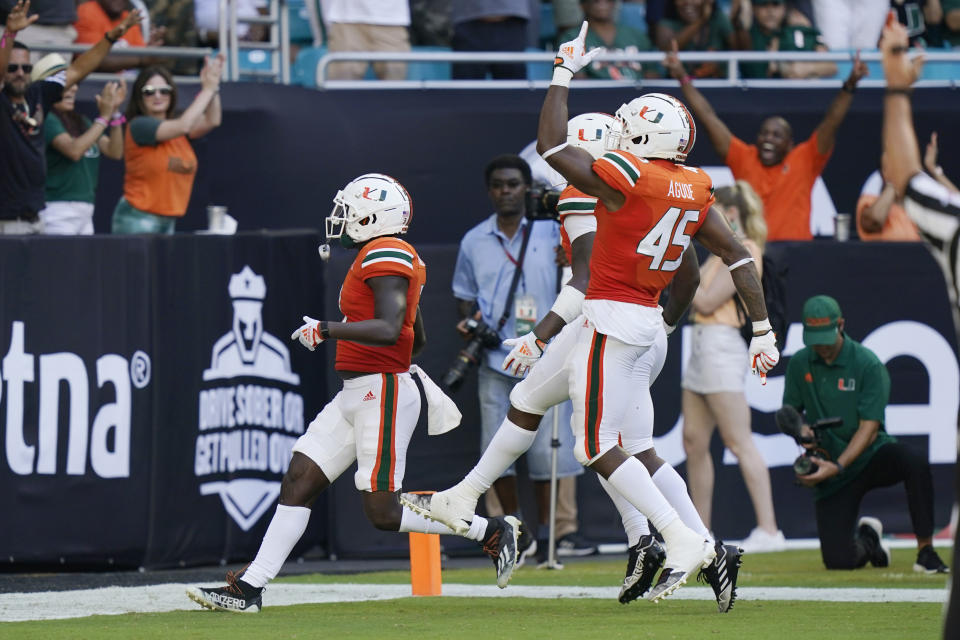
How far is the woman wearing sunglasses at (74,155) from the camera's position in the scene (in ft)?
35.2

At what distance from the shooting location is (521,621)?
7020 millimetres

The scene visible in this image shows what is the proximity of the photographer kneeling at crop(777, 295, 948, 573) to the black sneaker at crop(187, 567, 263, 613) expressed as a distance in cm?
389

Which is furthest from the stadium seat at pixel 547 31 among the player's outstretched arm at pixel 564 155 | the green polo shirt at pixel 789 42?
the player's outstretched arm at pixel 564 155

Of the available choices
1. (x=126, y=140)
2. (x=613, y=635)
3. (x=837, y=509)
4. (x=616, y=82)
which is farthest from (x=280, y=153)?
(x=613, y=635)

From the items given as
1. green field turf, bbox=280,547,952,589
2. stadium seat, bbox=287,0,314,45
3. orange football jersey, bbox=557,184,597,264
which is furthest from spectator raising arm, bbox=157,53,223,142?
orange football jersey, bbox=557,184,597,264

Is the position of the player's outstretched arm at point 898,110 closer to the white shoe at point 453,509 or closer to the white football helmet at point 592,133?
the white shoe at point 453,509

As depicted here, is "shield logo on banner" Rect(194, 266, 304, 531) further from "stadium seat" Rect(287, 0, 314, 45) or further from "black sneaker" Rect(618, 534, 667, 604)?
"stadium seat" Rect(287, 0, 314, 45)

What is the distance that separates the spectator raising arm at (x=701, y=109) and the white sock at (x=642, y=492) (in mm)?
5277

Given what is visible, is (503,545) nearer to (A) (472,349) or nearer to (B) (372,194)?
(B) (372,194)

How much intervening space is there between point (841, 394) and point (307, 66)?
18.5 ft

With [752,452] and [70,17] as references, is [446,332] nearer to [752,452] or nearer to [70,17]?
[752,452]

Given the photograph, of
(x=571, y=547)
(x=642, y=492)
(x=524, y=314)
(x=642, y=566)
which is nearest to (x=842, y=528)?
(x=571, y=547)

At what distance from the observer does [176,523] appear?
10.2 m

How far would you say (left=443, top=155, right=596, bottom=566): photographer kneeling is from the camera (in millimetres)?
10602
